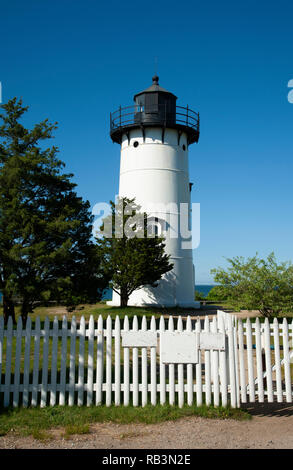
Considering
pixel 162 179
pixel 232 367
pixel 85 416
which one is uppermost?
pixel 162 179

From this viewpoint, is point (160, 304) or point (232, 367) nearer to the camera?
point (232, 367)

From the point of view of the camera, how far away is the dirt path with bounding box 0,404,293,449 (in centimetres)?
453

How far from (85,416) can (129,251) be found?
14938 millimetres

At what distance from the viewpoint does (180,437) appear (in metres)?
4.76

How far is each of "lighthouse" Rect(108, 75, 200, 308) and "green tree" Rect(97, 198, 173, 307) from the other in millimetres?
1370

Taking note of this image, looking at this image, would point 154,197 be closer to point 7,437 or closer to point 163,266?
point 163,266

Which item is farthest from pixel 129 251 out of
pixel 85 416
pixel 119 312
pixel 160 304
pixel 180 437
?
pixel 180 437

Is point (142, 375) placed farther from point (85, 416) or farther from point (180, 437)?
point (180, 437)

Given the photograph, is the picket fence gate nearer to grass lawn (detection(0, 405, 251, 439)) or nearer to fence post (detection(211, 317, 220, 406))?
fence post (detection(211, 317, 220, 406))

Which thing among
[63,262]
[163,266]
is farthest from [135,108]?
[63,262]

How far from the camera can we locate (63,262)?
46.0 feet

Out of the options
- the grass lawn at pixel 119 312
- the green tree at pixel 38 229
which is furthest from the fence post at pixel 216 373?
the grass lawn at pixel 119 312

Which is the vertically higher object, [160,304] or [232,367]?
[232,367]

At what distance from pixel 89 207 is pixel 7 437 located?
11.9 m
